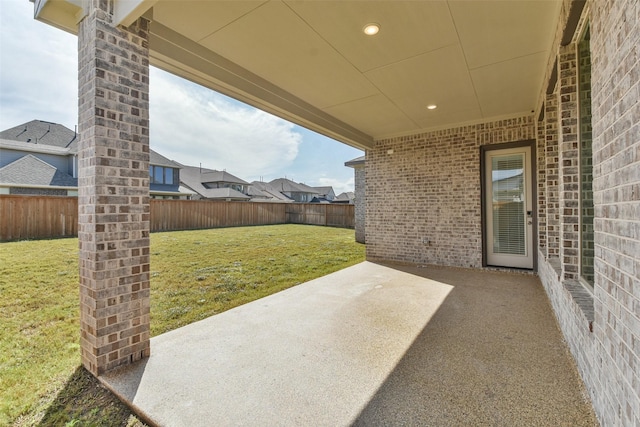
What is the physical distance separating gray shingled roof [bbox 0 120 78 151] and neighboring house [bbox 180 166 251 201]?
9.20 metres

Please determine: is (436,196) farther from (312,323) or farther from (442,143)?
(312,323)

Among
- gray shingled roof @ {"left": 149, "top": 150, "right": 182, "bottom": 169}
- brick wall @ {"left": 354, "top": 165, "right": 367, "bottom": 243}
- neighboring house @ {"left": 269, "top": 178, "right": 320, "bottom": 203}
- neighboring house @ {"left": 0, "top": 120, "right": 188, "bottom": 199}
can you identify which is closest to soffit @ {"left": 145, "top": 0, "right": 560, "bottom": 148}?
brick wall @ {"left": 354, "top": 165, "right": 367, "bottom": 243}

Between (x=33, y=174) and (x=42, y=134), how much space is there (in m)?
4.37

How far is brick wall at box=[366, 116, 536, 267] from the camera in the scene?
5668 millimetres

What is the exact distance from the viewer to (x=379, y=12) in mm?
2607

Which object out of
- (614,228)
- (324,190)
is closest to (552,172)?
(614,228)

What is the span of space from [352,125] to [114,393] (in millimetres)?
5414

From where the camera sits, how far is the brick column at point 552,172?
11.8 feet

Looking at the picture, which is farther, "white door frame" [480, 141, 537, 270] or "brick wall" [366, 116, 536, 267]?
"brick wall" [366, 116, 536, 267]

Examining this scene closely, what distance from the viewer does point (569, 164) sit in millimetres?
2555

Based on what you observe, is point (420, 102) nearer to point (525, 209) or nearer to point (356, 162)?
point (525, 209)

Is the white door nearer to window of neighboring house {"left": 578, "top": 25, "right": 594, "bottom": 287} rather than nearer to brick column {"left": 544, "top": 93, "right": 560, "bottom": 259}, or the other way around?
brick column {"left": 544, "top": 93, "right": 560, "bottom": 259}

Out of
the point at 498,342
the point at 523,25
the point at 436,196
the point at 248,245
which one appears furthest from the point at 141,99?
the point at 248,245

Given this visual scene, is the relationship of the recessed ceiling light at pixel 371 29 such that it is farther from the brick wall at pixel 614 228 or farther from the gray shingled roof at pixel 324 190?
the gray shingled roof at pixel 324 190
